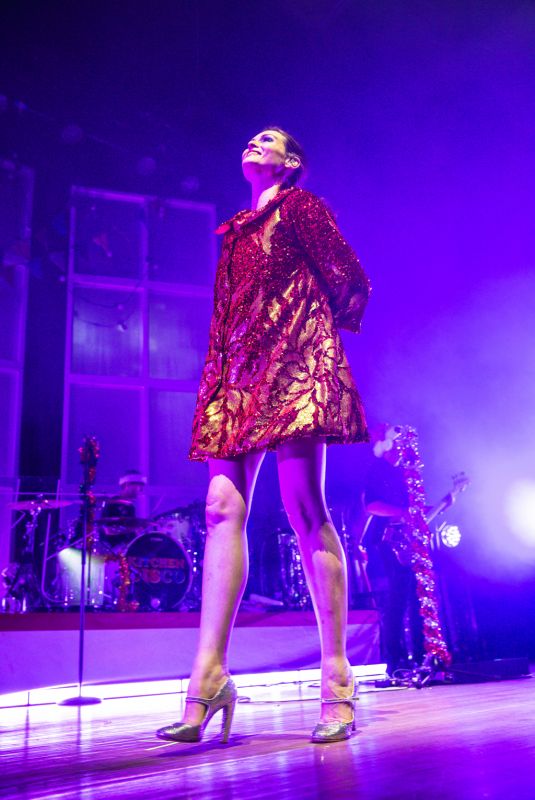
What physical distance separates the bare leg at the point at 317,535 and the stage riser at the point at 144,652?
2392mm

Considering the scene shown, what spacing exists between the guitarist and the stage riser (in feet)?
0.48

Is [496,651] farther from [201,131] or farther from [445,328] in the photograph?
[201,131]

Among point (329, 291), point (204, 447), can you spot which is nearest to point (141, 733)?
point (204, 447)

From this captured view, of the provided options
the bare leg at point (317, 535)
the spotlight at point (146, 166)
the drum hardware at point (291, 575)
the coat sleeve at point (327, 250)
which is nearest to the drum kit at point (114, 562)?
the drum hardware at point (291, 575)

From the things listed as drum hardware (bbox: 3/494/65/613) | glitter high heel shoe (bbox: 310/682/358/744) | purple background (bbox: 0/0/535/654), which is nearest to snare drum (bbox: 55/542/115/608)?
drum hardware (bbox: 3/494/65/613)

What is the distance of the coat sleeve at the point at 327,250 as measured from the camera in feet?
5.98

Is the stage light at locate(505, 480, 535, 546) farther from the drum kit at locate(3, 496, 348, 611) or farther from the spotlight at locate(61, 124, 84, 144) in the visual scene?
the spotlight at locate(61, 124, 84, 144)

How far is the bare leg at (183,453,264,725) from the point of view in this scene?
152cm

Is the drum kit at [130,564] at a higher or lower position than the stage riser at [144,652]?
higher

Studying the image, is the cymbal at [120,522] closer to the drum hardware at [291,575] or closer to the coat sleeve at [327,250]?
the drum hardware at [291,575]

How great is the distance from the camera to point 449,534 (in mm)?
5004

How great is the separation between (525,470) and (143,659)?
3105mm

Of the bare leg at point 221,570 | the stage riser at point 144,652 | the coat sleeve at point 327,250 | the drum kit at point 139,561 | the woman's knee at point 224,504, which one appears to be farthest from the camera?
the drum kit at point 139,561

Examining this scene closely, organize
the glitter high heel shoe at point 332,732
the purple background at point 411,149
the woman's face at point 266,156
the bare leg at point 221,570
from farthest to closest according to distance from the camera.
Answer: the purple background at point 411,149
the woman's face at point 266,156
the bare leg at point 221,570
the glitter high heel shoe at point 332,732
